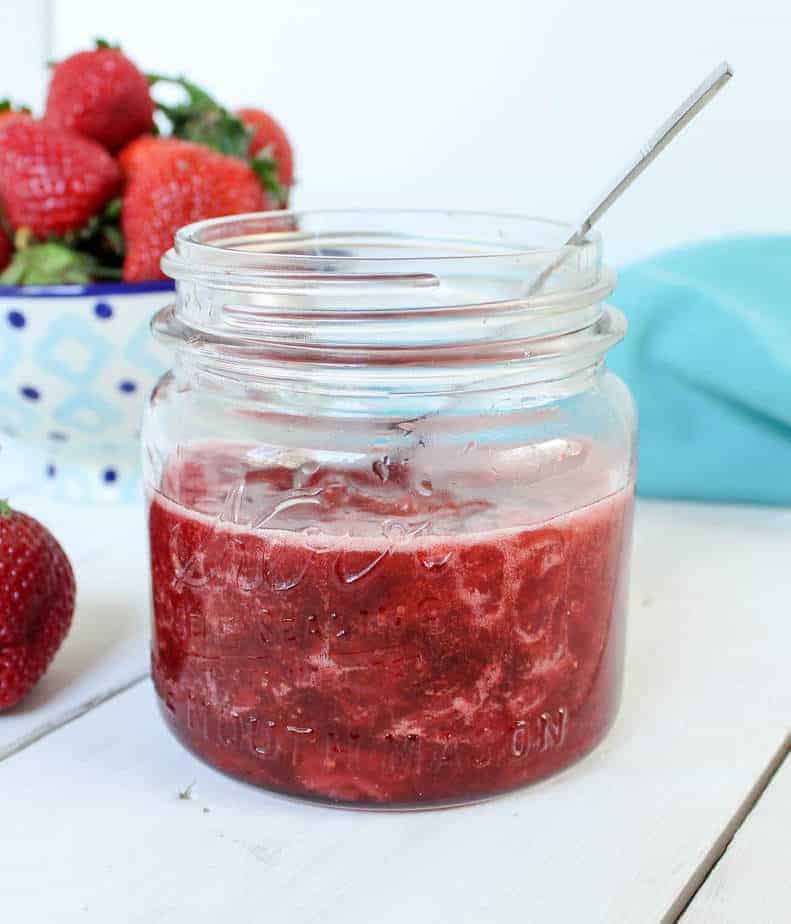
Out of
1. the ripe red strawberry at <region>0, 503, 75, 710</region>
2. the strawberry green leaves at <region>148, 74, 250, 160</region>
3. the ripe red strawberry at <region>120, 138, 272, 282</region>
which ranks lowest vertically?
the ripe red strawberry at <region>0, 503, 75, 710</region>

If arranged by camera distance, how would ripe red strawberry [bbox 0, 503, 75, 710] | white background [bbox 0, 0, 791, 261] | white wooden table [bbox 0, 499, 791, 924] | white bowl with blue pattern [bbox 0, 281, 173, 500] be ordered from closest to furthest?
1. white wooden table [bbox 0, 499, 791, 924]
2. ripe red strawberry [bbox 0, 503, 75, 710]
3. white bowl with blue pattern [bbox 0, 281, 173, 500]
4. white background [bbox 0, 0, 791, 261]

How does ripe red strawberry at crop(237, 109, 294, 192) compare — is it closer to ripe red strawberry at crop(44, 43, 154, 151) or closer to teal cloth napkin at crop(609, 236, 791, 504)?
ripe red strawberry at crop(44, 43, 154, 151)

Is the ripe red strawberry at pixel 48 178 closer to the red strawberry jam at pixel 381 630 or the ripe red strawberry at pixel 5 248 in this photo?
the ripe red strawberry at pixel 5 248

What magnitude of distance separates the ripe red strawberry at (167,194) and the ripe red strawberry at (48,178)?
0.03 m

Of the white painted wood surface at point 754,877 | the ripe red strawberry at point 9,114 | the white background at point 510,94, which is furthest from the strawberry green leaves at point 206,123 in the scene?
the white painted wood surface at point 754,877

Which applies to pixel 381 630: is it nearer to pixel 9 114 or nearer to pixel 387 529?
pixel 387 529

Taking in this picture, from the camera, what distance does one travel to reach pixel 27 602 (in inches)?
31.1

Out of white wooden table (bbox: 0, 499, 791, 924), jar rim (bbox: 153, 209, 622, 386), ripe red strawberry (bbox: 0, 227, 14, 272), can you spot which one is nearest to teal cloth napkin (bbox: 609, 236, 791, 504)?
white wooden table (bbox: 0, 499, 791, 924)

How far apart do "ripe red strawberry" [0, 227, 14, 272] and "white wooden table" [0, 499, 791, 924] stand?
1.38 ft

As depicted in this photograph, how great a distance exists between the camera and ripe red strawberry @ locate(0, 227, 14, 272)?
117 cm

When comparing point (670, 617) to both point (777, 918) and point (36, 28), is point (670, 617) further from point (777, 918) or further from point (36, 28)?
point (36, 28)

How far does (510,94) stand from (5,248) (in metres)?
0.81

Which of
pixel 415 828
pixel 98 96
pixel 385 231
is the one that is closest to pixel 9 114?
pixel 98 96

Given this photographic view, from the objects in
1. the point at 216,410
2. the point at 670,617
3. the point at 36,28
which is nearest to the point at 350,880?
the point at 216,410
